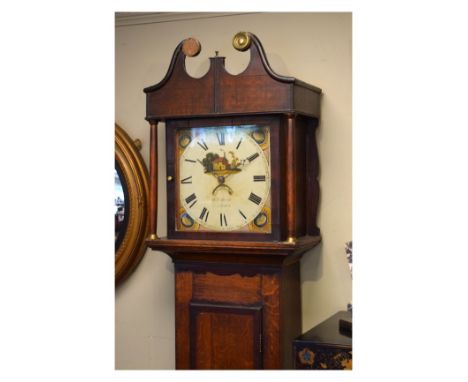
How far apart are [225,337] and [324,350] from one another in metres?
0.52

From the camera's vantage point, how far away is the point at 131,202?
3.26 meters

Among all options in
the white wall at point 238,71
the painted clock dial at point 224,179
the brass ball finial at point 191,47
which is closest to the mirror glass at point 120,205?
the white wall at point 238,71

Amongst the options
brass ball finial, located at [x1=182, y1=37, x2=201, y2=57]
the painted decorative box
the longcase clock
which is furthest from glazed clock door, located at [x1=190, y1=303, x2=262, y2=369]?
brass ball finial, located at [x1=182, y1=37, x2=201, y2=57]

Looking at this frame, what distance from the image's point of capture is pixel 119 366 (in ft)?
11.1

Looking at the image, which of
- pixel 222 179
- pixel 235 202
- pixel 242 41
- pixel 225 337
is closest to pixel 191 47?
pixel 242 41

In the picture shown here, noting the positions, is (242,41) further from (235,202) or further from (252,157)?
(235,202)

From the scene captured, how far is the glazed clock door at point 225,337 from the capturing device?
2.67 meters

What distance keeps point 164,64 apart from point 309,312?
1360 mm

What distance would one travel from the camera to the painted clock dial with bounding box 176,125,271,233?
8.61ft

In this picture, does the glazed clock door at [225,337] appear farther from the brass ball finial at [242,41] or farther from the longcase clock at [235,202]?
the brass ball finial at [242,41]

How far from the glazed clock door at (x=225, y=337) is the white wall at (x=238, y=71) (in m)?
0.36

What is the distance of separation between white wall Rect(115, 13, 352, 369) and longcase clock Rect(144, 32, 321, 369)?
3.9 inches

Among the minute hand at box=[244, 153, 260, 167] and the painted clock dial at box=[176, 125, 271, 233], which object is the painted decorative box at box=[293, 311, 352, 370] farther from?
the minute hand at box=[244, 153, 260, 167]

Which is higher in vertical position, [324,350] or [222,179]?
[222,179]
